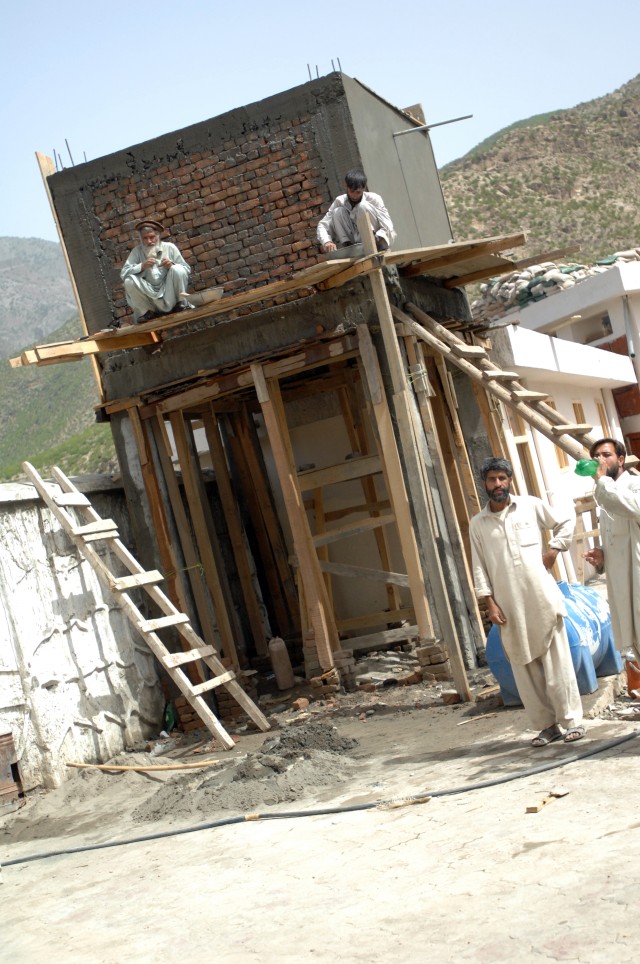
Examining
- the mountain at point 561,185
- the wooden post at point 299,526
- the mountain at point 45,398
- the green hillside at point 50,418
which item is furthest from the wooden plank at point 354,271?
the mountain at point 561,185

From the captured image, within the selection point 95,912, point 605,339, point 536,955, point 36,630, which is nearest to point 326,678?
point 36,630

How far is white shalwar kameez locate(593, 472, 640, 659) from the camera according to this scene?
21.3ft

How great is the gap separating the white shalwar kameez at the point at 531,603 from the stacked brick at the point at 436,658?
3.26m

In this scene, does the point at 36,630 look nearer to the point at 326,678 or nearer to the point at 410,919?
the point at 326,678

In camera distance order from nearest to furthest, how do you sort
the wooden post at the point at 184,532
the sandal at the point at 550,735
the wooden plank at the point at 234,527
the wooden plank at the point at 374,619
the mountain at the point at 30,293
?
the sandal at the point at 550,735, the wooden post at the point at 184,532, the wooden plank at the point at 374,619, the wooden plank at the point at 234,527, the mountain at the point at 30,293

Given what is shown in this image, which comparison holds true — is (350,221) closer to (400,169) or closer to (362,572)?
(400,169)

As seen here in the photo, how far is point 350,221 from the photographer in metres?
10.1

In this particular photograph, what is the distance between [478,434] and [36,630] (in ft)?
19.8

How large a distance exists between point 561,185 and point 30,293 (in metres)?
99.2

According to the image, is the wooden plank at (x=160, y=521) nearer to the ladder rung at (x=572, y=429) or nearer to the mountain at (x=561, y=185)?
the ladder rung at (x=572, y=429)

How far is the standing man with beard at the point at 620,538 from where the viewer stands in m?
6.50

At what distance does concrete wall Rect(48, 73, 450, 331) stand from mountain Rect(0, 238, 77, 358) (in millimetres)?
102645

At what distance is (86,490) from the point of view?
35.9ft

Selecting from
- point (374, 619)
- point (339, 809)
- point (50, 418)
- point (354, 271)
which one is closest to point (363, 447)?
point (374, 619)
